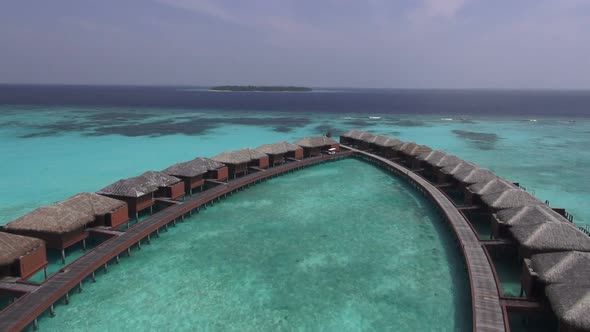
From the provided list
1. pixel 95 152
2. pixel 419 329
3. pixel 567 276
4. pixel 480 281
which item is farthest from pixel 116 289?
pixel 95 152

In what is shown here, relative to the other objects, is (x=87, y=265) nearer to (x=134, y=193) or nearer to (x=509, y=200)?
(x=134, y=193)

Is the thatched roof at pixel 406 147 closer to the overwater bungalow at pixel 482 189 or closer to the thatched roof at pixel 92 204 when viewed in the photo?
the overwater bungalow at pixel 482 189

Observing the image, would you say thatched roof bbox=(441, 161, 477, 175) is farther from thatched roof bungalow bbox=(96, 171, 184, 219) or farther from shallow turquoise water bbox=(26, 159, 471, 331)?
thatched roof bungalow bbox=(96, 171, 184, 219)

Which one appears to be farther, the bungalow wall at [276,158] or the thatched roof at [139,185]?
the bungalow wall at [276,158]

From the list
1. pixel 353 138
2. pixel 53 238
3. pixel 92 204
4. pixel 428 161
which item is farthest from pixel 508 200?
pixel 353 138

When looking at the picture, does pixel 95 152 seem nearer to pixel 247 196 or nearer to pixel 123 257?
pixel 247 196

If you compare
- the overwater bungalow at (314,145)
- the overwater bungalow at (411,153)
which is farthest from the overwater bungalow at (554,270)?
the overwater bungalow at (314,145)

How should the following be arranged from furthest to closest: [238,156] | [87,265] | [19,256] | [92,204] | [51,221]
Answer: [238,156] → [92,204] → [51,221] → [87,265] → [19,256]

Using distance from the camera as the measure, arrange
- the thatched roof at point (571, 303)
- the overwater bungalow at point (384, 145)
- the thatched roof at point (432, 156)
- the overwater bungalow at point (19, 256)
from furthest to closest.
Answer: the overwater bungalow at point (384, 145) < the thatched roof at point (432, 156) < the overwater bungalow at point (19, 256) < the thatched roof at point (571, 303)
